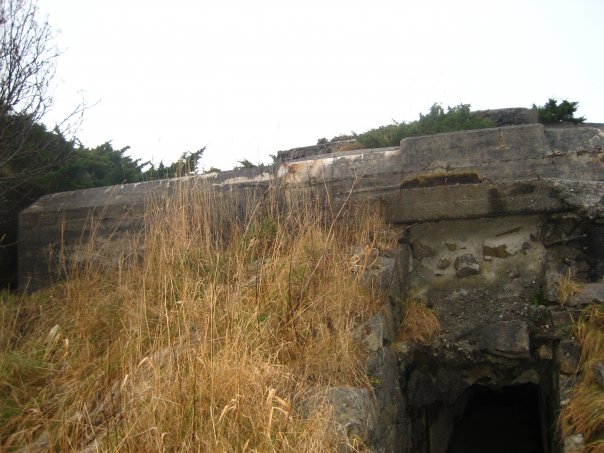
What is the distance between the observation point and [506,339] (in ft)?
12.5

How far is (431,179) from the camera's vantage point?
4453mm

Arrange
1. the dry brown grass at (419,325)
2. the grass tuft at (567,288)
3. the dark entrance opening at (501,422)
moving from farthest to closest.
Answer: the dark entrance opening at (501,422) < the dry brown grass at (419,325) < the grass tuft at (567,288)

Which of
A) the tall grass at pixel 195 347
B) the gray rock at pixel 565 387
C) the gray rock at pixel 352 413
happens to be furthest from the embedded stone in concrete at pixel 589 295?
the gray rock at pixel 352 413

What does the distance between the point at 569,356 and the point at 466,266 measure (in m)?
1.03

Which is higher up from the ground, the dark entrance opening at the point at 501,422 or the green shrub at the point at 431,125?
the green shrub at the point at 431,125

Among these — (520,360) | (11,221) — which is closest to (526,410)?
(520,360)

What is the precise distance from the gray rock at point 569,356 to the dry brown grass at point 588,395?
0.04m

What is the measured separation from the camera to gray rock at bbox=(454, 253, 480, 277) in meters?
4.18

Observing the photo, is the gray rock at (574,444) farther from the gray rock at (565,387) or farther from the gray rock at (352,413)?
the gray rock at (352,413)

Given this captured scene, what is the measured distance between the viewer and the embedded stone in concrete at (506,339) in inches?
147

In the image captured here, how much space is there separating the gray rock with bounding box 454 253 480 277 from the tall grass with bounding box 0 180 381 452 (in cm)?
71

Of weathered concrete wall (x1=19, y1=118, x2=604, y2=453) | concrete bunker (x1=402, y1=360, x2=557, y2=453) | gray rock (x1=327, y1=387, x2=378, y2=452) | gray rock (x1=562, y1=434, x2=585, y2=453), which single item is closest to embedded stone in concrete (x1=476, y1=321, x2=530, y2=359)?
weathered concrete wall (x1=19, y1=118, x2=604, y2=453)

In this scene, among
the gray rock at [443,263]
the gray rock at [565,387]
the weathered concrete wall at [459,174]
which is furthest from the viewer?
the gray rock at [443,263]

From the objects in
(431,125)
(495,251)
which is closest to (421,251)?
(495,251)
